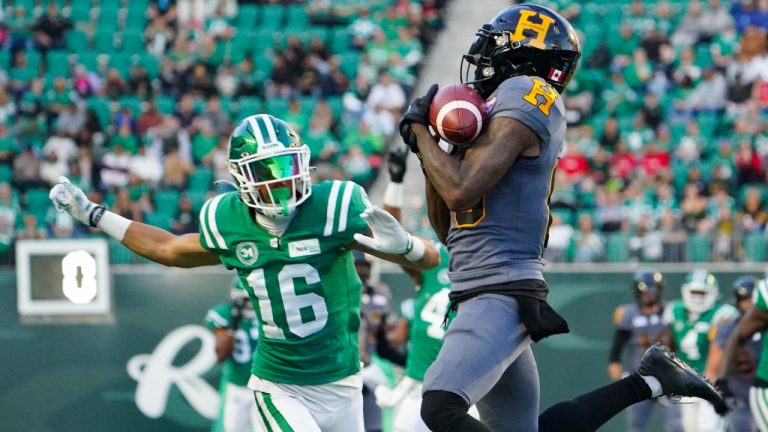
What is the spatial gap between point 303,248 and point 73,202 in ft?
3.15

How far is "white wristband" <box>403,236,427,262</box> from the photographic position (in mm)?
5062

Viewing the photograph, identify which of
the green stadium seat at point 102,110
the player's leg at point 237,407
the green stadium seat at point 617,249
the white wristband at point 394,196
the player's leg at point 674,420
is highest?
the green stadium seat at point 102,110

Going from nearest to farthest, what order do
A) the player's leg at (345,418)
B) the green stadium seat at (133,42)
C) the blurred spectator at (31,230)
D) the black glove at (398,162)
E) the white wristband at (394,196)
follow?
1. the player's leg at (345,418)
2. the black glove at (398,162)
3. the white wristband at (394,196)
4. the blurred spectator at (31,230)
5. the green stadium seat at (133,42)

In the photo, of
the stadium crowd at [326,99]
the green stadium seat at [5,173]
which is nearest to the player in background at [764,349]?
the stadium crowd at [326,99]

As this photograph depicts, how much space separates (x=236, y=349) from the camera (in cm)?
903

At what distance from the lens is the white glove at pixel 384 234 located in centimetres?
472

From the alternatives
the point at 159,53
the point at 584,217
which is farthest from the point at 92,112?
the point at 584,217

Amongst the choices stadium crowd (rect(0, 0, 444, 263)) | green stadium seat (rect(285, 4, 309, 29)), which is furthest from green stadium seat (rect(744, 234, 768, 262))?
green stadium seat (rect(285, 4, 309, 29))

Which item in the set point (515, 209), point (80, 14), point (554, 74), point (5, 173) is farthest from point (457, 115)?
point (80, 14)

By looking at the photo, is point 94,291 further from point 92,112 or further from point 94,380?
point 92,112

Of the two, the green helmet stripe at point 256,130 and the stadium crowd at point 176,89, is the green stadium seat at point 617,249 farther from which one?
the green helmet stripe at point 256,130

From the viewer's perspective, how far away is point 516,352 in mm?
4602

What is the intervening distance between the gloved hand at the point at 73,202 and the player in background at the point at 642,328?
231 inches

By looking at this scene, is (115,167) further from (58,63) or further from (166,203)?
(58,63)
